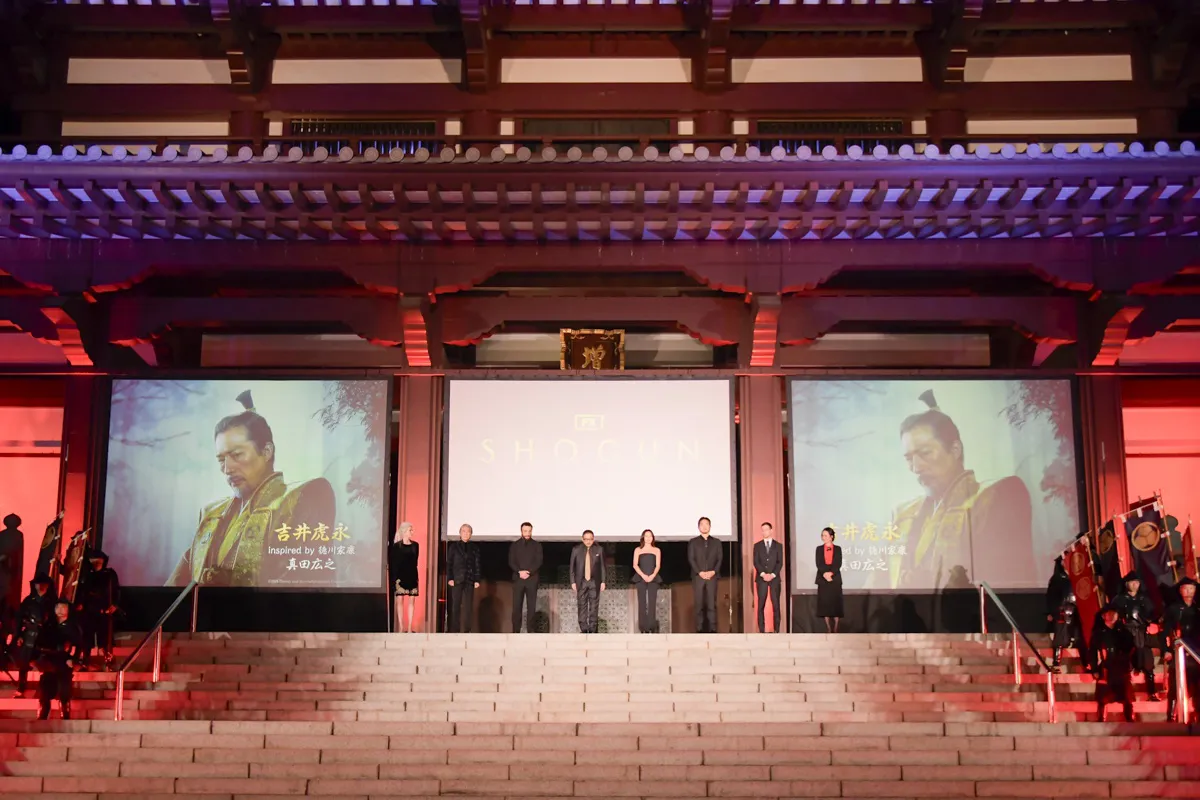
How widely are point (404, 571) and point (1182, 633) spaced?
7.09 metres

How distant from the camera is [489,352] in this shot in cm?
1536

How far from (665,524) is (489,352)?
3394 millimetres

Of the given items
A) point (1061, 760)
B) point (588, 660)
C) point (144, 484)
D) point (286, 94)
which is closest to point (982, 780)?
point (1061, 760)

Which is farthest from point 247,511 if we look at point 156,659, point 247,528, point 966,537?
point 966,537

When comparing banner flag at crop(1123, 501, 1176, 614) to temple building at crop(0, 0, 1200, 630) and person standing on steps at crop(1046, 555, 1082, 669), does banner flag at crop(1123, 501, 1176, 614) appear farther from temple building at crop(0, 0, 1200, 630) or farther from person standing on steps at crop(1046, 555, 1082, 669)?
temple building at crop(0, 0, 1200, 630)

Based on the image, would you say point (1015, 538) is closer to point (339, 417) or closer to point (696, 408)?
point (696, 408)

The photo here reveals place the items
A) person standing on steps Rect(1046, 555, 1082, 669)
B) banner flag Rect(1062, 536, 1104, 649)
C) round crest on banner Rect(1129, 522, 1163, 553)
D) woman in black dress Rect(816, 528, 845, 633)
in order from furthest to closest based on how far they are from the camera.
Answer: woman in black dress Rect(816, 528, 845, 633)
round crest on banner Rect(1129, 522, 1163, 553)
banner flag Rect(1062, 536, 1104, 649)
person standing on steps Rect(1046, 555, 1082, 669)

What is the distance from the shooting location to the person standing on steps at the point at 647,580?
12.7 meters

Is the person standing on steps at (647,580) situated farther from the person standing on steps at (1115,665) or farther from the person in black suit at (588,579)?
the person standing on steps at (1115,665)

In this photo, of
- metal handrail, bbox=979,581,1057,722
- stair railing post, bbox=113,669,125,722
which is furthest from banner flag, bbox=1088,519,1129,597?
stair railing post, bbox=113,669,125,722

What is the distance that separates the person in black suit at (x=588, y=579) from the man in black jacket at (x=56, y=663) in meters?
4.93

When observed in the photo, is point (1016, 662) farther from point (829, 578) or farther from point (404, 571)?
point (404, 571)

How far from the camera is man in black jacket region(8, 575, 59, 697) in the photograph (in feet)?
31.3

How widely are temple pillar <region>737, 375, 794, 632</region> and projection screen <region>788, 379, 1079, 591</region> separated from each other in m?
0.20
